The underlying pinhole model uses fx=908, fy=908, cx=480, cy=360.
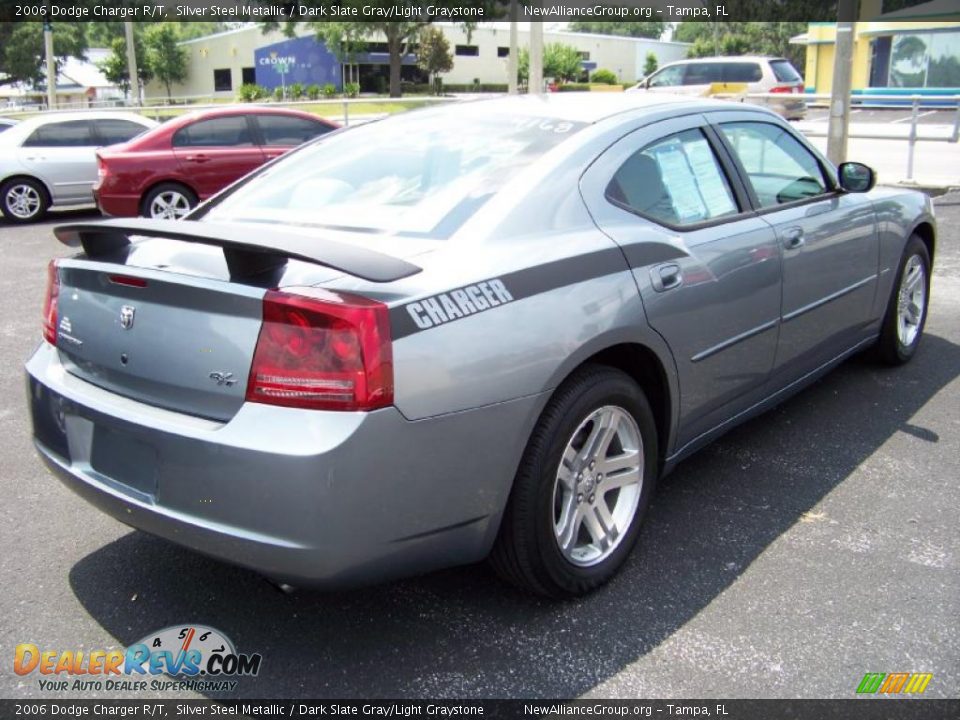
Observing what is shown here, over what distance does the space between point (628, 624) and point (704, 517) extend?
0.85 metres

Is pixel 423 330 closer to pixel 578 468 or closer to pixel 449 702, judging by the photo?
pixel 578 468

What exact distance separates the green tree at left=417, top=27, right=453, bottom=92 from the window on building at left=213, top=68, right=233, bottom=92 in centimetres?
1635

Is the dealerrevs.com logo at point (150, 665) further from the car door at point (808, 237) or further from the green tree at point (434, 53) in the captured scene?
the green tree at point (434, 53)

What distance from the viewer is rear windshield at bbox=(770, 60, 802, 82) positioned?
2309 centimetres

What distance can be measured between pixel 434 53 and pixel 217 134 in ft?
176

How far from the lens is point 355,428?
89.4 inches

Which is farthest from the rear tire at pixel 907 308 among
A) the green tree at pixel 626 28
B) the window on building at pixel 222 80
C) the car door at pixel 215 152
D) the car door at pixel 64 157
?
the green tree at pixel 626 28

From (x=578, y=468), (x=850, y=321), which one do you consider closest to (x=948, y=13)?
(x=850, y=321)

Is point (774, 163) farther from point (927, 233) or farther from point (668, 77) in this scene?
point (668, 77)

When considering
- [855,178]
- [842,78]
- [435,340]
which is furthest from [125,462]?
[842,78]

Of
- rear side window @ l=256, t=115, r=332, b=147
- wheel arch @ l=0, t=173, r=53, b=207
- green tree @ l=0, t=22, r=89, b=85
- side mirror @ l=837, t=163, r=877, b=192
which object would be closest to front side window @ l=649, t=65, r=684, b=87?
rear side window @ l=256, t=115, r=332, b=147

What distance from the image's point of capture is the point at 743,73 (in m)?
22.9

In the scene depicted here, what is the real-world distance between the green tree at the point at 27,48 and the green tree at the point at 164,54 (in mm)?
5778

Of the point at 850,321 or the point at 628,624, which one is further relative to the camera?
the point at 850,321
